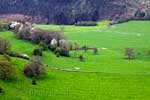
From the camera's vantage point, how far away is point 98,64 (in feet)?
481

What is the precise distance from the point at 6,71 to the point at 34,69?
11877 mm

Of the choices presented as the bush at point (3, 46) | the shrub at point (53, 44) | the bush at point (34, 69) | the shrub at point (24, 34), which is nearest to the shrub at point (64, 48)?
the shrub at point (53, 44)

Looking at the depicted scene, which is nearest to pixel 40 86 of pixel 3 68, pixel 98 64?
pixel 3 68

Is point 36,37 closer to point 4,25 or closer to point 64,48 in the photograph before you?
point 64,48

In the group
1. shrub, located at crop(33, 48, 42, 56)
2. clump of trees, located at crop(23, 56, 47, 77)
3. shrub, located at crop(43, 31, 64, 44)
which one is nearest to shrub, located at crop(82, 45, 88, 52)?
shrub, located at crop(43, 31, 64, 44)

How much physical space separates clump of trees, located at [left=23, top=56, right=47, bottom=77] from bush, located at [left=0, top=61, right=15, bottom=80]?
6916 millimetres

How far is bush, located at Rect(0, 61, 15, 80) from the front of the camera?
357 feet

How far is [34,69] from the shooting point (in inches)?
4697

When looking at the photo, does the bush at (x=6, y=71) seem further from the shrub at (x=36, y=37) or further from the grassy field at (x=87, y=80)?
the shrub at (x=36, y=37)

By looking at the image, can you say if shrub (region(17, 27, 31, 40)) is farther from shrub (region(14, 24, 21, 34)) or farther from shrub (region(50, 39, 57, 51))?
shrub (region(50, 39, 57, 51))

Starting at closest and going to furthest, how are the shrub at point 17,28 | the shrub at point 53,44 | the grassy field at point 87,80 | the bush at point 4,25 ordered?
1. the grassy field at point 87,80
2. the shrub at point 53,44
3. the shrub at point 17,28
4. the bush at point 4,25

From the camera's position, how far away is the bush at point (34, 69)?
118062 millimetres

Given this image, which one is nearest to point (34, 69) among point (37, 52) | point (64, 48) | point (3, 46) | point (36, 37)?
point (3, 46)

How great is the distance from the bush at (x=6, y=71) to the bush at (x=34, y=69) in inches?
272
